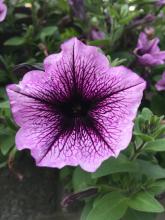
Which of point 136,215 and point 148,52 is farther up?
point 148,52

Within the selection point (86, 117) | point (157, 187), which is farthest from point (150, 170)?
point (86, 117)

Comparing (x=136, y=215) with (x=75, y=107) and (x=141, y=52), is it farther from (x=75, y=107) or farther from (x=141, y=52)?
(x=141, y=52)

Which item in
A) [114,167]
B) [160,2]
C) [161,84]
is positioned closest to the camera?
[114,167]

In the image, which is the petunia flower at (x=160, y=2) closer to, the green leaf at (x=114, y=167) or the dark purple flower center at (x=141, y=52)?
the dark purple flower center at (x=141, y=52)

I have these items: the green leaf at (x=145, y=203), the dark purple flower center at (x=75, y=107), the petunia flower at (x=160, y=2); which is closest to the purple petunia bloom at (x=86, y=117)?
the dark purple flower center at (x=75, y=107)

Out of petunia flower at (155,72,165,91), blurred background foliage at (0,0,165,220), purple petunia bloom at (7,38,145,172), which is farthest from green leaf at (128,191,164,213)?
petunia flower at (155,72,165,91)
